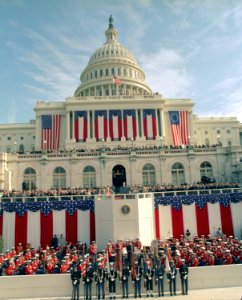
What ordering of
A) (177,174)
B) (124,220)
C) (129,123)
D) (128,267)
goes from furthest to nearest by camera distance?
(129,123), (177,174), (124,220), (128,267)

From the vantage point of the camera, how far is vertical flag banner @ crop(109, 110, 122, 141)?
228 ft

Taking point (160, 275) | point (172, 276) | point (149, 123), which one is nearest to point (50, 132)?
point (149, 123)

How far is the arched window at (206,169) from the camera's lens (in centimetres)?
5097

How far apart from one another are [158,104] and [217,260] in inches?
2196

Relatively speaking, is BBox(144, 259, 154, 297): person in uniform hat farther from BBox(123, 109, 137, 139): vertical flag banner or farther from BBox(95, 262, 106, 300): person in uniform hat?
BBox(123, 109, 137, 139): vertical flag banner

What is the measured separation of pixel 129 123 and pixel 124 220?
4321 centimetres

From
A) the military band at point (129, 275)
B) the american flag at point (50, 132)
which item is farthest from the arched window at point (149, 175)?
the military band at point (129, 275)

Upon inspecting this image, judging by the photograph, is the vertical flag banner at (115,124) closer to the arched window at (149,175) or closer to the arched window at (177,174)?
the arched window at (149,175)

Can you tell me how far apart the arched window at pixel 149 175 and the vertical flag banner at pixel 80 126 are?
76.9ft

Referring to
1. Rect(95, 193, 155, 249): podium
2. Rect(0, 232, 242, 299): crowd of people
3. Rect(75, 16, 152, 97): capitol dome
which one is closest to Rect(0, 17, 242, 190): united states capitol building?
Rect(75, 16, 152, 97): capitol dome

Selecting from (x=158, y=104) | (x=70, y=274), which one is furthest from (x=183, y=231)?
(x=158, y=104)

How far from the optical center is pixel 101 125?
7056 centimetres

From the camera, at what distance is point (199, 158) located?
51.4 metres

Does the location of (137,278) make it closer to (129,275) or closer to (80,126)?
(129,275)
